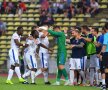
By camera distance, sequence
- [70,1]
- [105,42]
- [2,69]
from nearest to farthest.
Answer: [105,42] → [2,69] → [70,1]

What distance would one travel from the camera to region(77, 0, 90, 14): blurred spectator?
3519 cm

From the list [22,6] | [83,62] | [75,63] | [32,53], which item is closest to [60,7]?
[22,6]

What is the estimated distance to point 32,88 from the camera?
1895 cm

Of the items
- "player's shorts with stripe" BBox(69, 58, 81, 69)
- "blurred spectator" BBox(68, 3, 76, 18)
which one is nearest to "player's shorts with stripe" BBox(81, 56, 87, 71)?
"player's shorts with stripe" BBox(69, 58, 81, 69)

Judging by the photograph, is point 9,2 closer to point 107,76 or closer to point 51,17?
point 51,17

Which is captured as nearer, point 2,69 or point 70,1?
point 2,69

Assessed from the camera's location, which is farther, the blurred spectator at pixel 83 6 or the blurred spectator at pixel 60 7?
the blurred spectator at pixel 60 7

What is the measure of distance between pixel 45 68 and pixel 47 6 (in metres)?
15.3

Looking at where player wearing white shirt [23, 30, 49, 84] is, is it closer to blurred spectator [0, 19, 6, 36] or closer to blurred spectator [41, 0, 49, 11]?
blurred spectator [41, 0, 49, 11]

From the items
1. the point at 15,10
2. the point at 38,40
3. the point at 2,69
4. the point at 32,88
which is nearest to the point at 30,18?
the point at 15,10

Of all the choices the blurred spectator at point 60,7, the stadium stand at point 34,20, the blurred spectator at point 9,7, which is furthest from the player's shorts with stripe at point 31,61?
the blurred spectator at point 9,7

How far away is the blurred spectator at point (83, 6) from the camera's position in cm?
3519

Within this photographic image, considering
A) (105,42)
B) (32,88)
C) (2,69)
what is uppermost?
(105,42)

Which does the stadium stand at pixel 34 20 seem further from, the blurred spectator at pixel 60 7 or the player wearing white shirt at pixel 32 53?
the player wearing white shirt at pixel 32 53
